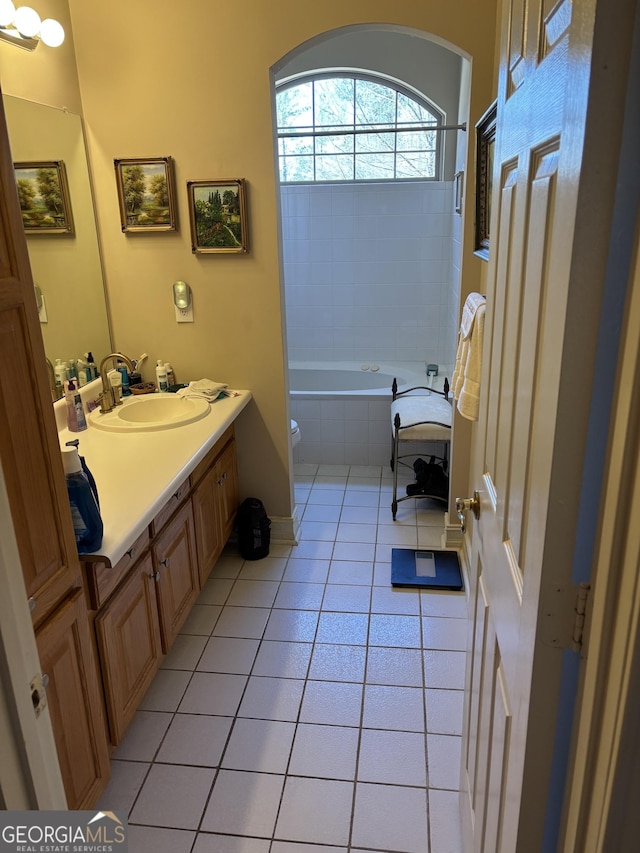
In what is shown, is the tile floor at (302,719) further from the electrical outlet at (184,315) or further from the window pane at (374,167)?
the window pane at (374,167)

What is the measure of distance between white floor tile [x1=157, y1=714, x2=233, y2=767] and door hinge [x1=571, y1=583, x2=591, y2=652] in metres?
1.56

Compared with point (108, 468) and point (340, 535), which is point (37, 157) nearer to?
point (108, 468)

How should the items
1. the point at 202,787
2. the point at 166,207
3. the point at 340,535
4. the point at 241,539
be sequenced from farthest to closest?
the point at 340,535 → the point at 241,539 → the point at 166,207 → the point at 202,787

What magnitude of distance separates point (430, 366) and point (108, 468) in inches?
113

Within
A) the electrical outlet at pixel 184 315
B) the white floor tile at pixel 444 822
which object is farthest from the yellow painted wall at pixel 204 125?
the white floor tile at pixel 444 822

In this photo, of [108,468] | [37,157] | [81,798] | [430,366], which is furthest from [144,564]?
[430,366]

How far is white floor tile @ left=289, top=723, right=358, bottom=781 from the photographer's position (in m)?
1.92

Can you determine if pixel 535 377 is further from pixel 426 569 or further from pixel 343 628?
pixel 426 569

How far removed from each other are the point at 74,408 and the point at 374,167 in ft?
10.00

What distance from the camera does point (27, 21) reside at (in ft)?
7.05

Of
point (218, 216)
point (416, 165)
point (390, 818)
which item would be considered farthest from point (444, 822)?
point (416, 165)

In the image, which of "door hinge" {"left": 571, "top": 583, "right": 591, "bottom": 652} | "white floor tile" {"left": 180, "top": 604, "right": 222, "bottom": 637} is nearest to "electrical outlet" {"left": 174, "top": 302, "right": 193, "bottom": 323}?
"white floor tile" {"left": 180, "top": 604, "right": 222, "bottom": 637}

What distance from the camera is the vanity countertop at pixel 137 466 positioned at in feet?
5.75

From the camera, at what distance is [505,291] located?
117 cm
